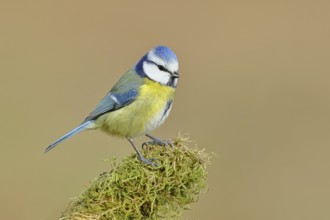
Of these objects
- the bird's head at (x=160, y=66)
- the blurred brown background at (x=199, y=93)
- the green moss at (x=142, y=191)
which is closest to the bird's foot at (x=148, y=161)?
the green moss at (x=142, y=191)

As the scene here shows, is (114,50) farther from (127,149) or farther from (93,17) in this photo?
(127,149)

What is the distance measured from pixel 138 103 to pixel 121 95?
94mm

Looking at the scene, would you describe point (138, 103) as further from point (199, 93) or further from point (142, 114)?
point (199, 93)

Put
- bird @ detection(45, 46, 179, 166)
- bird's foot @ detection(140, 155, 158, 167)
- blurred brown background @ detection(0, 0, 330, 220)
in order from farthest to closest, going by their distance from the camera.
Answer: blurred brown background @ detection(0, 0, 330, 220), bird @ detection(45, 46, 179, 166), bird's foot @ detection(140, 155, 158, 167)

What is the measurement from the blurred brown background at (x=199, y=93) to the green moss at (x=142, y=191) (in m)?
2.07

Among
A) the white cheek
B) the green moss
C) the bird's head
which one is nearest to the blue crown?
the bird's head

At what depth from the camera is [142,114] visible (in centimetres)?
341

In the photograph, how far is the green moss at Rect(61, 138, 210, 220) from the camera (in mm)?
1966

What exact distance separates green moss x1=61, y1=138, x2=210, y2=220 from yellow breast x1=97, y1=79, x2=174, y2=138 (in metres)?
1.20

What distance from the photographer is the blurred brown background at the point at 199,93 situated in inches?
241

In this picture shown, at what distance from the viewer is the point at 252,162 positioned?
6.56m

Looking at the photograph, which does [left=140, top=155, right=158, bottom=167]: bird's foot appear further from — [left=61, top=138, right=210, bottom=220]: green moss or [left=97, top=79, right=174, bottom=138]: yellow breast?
[left=97, top=79, right=174, bottom=138]: yellow breast

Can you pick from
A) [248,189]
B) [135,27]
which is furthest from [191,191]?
[135,27]

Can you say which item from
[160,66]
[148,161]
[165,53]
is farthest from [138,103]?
[148,161]
